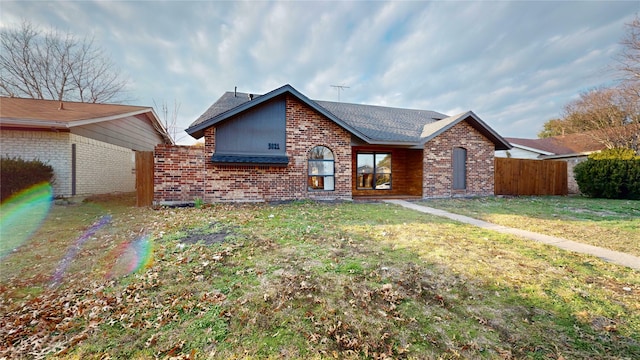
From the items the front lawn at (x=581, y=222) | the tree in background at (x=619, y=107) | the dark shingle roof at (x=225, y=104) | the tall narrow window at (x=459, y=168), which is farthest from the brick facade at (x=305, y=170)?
the tree in background at (x=619, y=107)

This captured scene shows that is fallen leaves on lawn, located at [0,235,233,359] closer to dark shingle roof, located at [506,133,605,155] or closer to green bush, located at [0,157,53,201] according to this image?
green bush, located at [0,157,53,201]

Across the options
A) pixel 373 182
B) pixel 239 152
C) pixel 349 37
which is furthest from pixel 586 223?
pixel 349 37

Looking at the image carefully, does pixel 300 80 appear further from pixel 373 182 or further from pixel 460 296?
pixel 460 296

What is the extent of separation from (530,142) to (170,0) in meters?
29.8

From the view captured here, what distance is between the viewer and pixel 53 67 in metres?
19.8

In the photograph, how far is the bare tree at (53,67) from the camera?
723 inches

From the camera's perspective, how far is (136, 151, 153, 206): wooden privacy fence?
897 centimetres

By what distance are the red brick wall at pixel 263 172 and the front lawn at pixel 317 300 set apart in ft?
14.1

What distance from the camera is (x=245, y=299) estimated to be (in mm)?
2826

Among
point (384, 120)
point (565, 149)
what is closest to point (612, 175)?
point (565, 149)

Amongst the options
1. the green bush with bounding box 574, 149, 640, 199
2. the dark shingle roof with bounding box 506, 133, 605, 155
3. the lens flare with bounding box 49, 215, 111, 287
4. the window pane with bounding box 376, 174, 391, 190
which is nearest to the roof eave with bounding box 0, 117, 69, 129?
the lens flare with bounding box 49, 215, 111, 287

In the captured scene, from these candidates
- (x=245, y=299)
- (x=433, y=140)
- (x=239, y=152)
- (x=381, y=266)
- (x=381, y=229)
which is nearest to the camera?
(x=245, y=299)

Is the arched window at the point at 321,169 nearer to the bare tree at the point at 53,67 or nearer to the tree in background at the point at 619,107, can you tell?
the tree in background at the point at 619,107

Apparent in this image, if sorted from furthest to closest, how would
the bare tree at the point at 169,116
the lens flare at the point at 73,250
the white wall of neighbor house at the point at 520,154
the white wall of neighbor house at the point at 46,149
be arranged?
the white wall of neighbor house at the point at 520,154
the bare tree at the point at 169,116
the white wall of neighbor house at the point at 46,149
the lens flare at the point at 73,250
